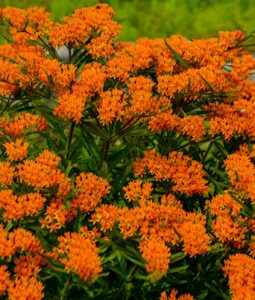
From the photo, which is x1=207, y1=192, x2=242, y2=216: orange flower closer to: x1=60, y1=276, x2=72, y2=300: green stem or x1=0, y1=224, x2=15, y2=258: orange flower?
x1=60, y1=276, x2=72, y2=300: green stem

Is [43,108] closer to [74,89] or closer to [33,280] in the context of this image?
[74,89]

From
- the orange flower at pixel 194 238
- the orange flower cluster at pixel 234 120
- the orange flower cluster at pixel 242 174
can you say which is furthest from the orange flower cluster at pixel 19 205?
the orange flower cluster at pixel 234 120

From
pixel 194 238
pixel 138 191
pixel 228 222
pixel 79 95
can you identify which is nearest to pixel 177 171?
pixel 138 191

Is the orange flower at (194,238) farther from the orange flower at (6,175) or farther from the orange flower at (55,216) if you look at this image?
the orange flower at (6,175)

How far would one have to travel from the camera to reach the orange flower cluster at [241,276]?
2232 mm

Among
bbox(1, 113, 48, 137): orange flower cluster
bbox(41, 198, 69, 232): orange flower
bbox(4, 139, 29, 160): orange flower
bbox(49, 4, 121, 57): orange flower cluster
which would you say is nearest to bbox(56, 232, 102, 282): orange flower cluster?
bbox(41, 198, 69, 232): orange flower

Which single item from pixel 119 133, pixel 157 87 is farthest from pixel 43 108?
pixel 157 87

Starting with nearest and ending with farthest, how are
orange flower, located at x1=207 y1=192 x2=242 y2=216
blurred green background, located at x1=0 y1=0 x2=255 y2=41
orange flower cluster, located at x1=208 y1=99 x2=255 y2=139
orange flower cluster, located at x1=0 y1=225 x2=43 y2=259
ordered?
orange flower cluster, located at x1=0 y1=225 x2=43 y2=259 < orange flower, located at x1=207 y1=192 x2=242 y2=216 < orange flower cluster, located at x1=208 y1=99 x2=255 y2=139 < blurred green background, located at x1=0 y1=0 x2=255 y2=41

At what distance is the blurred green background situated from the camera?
8.72 metres

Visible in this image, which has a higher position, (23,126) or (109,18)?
(109,18)

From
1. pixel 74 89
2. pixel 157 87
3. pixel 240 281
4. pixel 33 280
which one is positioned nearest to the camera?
pixel 33 280

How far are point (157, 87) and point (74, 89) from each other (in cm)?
48

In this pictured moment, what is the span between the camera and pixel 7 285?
2109mm

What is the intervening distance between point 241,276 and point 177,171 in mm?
636
